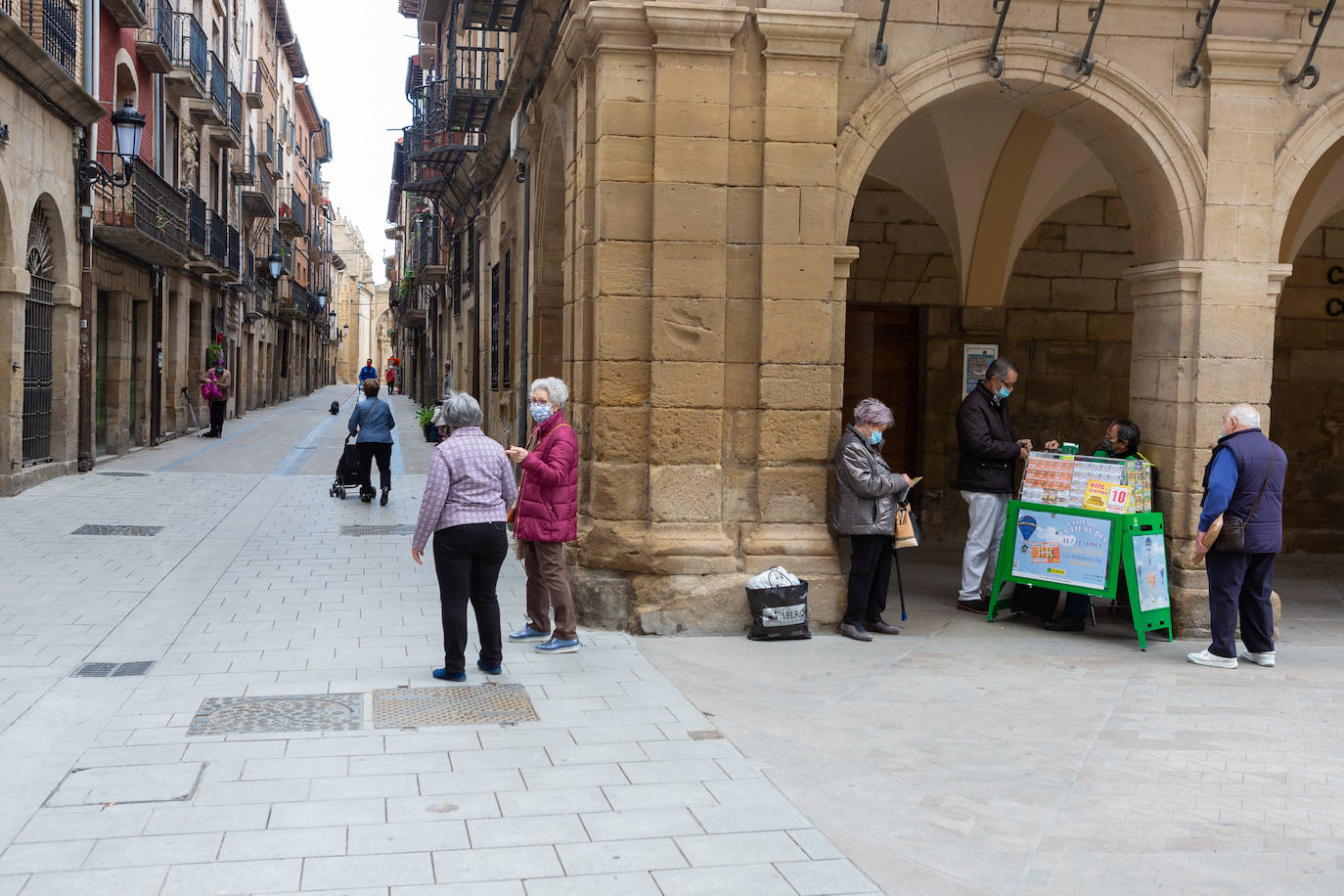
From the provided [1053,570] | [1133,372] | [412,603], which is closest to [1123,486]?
[1053,570]

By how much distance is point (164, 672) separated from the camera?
6.18 m

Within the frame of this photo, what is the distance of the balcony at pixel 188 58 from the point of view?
21.9 meters

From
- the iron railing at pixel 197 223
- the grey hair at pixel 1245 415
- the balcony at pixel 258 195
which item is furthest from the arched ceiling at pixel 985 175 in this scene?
the balcony at pixel 258 195

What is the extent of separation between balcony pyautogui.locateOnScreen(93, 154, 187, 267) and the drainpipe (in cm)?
82

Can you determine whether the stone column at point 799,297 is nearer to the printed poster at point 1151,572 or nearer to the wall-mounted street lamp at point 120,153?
the printed poster at point 1151,572

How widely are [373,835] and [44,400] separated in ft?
41.5

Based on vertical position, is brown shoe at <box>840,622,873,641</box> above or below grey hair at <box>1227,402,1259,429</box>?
below

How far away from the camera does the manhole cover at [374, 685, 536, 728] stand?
217 inches

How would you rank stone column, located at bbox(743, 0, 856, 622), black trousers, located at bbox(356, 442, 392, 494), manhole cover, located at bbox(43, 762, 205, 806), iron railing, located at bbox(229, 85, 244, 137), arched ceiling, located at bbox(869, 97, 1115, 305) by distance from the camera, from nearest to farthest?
1. manhole cover, located at bbox(43, 762, 205, 806)
2. stone column, located at bbox(743, 0, 856, 622)
3. arched ceiling, located at bbox(869, 97, 1115, 305)
4. black trousers, located at bbox(356, 442, 392, 494)
5. iron railing, located at bbox(229, 85, 244, 137)

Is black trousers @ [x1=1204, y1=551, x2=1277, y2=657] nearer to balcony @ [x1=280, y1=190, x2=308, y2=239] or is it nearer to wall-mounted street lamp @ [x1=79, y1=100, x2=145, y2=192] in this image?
wall-mounted street lamp @ [x1=79, y1=100, x2=145, y2=192]

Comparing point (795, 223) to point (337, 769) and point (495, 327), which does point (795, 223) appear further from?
point (495, 327)

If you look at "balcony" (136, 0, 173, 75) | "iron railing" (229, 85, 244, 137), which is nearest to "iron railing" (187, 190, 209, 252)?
"balcony" (136, 0, 173, 75)

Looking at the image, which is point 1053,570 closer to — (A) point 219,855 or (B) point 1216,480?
(B) point 1216,480

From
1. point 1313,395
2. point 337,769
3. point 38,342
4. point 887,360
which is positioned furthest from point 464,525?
point 38,342
